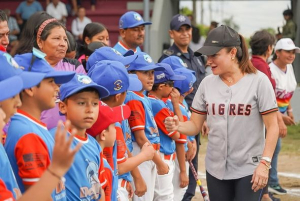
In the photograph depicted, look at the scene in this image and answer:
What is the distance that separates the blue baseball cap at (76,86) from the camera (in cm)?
396

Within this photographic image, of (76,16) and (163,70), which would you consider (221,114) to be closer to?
(163,70)

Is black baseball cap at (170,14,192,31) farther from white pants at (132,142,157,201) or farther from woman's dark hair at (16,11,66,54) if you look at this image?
woman's dark hair at (16,11,66,54)

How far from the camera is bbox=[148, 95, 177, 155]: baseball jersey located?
6.25 metres

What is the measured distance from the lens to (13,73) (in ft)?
10.5

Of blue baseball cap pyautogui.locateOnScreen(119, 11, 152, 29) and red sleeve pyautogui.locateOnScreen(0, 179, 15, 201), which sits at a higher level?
blue baseball cap pyautogui.locateOnScreen(119, 11, 152, 29)

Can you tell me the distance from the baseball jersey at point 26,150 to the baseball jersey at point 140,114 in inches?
87.7

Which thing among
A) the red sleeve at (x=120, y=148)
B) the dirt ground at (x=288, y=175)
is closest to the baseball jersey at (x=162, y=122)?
the red sleeve at (x=120, y=148)

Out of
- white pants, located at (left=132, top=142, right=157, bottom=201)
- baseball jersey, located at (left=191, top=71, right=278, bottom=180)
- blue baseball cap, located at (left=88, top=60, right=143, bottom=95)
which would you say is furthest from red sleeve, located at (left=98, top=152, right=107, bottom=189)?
white pants, located at (left=132, top=142, right=157, bottom=201)

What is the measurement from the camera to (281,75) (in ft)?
27.6

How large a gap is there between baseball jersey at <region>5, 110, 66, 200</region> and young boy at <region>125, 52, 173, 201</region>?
88.2 inches

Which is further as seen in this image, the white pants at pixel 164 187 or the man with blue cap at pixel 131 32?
the man with blue cap at pixel 131 32

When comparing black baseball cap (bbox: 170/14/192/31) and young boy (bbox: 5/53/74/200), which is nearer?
young boy (bbox: 5/53/74/200)

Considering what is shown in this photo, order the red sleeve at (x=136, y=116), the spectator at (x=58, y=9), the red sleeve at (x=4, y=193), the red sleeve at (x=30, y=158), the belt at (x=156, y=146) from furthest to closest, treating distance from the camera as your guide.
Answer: the spectator at (x=58, y=9), the belt at (x=156, y=146), the red sleeve at (x=136, y=116), the red sleeve at (x=30, y=158), the red sleeve at (x=4, y=193)

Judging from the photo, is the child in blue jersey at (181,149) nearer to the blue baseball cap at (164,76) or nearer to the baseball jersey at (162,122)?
the baseball jersey at (162,122)
